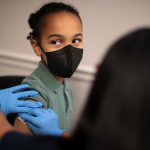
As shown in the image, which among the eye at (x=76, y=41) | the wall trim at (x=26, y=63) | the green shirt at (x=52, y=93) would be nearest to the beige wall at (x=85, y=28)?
the wall trim at (x=26, y=63)

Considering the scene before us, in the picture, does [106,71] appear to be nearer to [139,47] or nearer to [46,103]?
[139,47]

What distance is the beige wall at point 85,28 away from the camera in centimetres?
169

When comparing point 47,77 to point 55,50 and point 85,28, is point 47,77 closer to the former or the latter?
point 55,50

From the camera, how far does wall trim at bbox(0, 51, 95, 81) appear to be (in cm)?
182

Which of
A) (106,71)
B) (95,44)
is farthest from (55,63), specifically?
(106,71)

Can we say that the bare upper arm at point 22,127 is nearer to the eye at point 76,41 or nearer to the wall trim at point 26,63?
the eye at point 76,41

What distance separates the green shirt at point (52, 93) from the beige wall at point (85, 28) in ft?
0.87

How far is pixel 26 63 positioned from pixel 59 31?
0.73m

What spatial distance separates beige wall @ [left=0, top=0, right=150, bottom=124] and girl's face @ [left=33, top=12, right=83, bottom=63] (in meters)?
0.45

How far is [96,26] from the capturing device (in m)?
1.76

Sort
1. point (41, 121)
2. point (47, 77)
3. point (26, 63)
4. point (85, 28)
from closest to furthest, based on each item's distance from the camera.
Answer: point (41, 121), point (47, 77), point (85, 28), point (26, 63)

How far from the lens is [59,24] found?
48.6 inches

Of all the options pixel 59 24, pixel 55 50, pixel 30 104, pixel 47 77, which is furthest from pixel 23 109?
pixel 59 24

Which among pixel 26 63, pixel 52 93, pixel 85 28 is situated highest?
pixel 85 28
